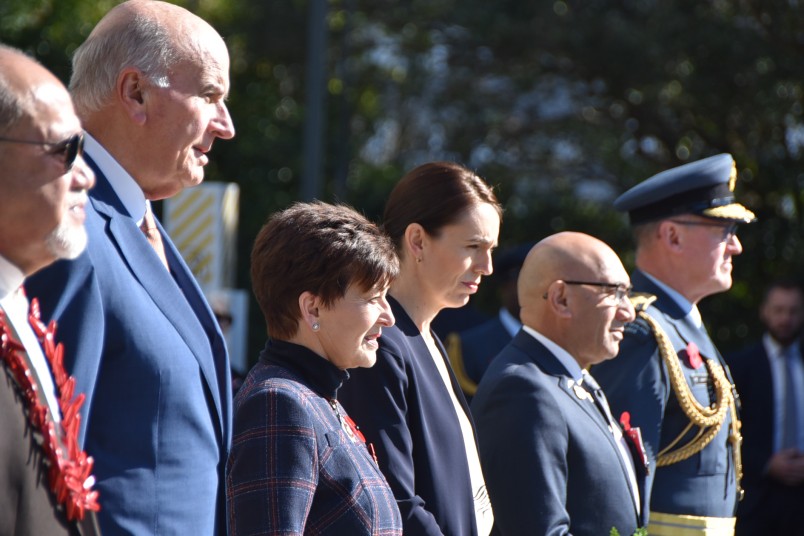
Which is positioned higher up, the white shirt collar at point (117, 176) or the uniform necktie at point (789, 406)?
the white shirt collar at point (117, 176)

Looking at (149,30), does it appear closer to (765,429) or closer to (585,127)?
(765,429)

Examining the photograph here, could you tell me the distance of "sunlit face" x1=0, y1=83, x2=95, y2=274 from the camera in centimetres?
190

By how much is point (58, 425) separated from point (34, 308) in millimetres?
213

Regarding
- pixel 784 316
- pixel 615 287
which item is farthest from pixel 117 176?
pixel 784 316

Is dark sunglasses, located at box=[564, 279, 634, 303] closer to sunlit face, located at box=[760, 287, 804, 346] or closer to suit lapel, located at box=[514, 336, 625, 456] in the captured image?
suit lapel, located at box=[514, 336, 625, 456]

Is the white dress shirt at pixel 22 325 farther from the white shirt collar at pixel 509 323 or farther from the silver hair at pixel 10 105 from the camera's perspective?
the white shirt collar at pixel 509 323

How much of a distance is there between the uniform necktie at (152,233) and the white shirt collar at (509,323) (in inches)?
174

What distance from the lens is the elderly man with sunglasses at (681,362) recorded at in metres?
4.14

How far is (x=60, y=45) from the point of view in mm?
15352

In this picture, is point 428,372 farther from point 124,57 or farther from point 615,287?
point 124,57

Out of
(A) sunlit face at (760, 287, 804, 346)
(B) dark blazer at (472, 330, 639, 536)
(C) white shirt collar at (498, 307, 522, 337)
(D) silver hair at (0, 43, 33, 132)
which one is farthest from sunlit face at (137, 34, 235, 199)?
(A) sunlit face at (760, 287, 804, 346)

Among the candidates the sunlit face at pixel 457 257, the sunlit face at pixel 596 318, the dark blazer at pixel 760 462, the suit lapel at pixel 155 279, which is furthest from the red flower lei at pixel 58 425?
the dark blazer at pixel 760 462

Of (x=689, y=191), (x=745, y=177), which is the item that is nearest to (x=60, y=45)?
(x=745, y=177)

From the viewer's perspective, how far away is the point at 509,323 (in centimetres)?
703
